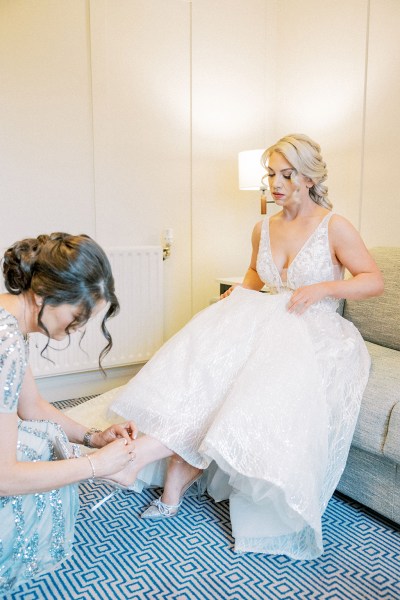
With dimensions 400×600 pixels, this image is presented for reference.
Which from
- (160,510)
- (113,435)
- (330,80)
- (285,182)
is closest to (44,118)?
(285,182)

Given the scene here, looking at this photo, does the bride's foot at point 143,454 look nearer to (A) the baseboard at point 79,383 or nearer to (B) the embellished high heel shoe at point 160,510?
(B) the embellished high heel shoe at point 160,510

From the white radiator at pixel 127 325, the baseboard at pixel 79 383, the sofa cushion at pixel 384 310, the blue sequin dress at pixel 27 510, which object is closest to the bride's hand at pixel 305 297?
the sofa cushion at pixel 384 310

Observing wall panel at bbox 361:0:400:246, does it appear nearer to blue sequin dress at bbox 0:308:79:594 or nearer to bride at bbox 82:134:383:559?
bride at bbox 82:134:383:559

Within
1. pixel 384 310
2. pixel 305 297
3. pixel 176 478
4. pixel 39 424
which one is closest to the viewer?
pixel 39 424

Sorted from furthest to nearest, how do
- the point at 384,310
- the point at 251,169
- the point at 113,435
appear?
the point at 251,169
the point at 384,310
the point at 113,435

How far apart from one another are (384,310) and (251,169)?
4.18 ft

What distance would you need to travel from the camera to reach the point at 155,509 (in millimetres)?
1943

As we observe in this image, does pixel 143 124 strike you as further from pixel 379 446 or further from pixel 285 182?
pixel 379 446

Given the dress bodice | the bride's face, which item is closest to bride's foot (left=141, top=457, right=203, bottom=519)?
the dress bodice

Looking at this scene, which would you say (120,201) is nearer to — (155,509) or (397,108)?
(397,108)

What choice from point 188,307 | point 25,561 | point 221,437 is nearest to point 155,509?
point 221,437

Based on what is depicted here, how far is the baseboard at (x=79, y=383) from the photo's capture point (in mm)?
3201

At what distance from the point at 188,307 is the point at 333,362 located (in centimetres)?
179

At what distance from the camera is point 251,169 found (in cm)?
325
